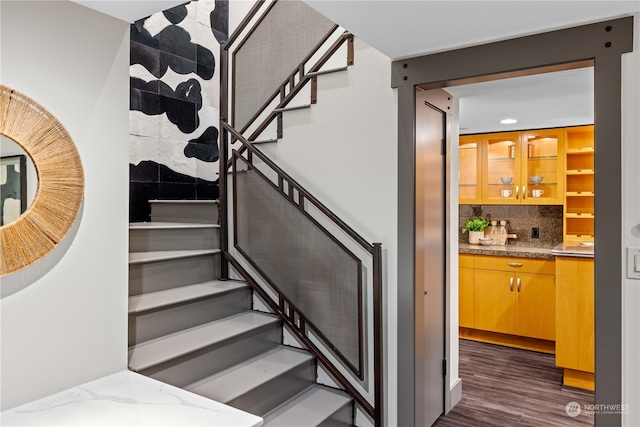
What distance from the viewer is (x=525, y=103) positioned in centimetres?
371

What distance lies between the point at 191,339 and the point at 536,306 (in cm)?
351

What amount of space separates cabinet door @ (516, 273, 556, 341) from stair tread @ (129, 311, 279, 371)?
111 inches

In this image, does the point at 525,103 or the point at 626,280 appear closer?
the point at 626,280

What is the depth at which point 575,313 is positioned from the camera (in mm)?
3701

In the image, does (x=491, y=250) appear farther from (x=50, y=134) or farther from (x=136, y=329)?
(x=50, y=134)

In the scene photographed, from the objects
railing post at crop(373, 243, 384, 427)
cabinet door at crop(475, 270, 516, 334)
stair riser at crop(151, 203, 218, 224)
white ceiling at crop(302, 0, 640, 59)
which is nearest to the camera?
white ceiling at crop(302, 0, 640, 59)

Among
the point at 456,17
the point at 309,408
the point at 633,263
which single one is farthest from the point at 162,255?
the point at 633,263

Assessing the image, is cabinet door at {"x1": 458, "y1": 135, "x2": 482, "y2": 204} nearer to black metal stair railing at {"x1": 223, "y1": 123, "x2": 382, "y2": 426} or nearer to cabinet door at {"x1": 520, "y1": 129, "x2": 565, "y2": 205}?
cabinet door at {"x1": 520, "y1": 129, "x2": 565, "y2": 205}

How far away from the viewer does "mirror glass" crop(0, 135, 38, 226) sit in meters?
1.55

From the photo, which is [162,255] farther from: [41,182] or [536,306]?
[536,306]

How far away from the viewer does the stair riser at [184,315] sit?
253 cm

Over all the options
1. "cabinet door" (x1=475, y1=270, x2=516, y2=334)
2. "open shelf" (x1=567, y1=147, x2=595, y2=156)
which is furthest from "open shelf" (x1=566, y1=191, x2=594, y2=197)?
"cabinet door" (x1=475, y1=270, x2=516, y2=334)

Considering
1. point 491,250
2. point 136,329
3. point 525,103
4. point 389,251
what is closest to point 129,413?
point 136,329

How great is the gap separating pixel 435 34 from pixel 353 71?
2.39ft
